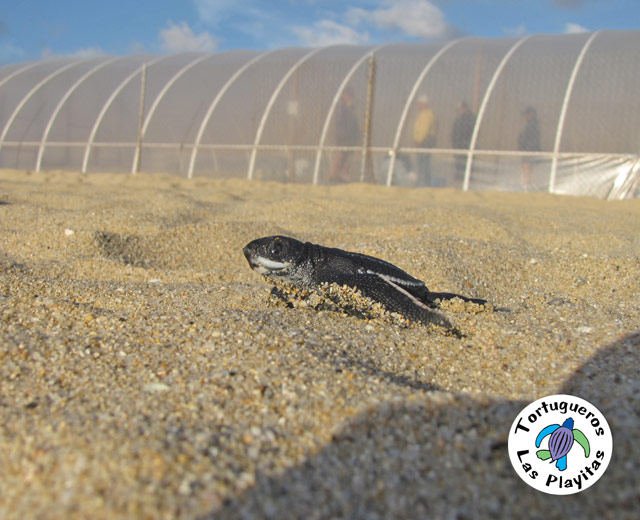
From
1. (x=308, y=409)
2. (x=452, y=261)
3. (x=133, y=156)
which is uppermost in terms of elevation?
(x=308, y=409)

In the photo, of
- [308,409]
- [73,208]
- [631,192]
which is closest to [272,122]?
[73,208]

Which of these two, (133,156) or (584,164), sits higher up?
(584,164)

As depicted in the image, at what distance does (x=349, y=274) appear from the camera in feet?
7.48

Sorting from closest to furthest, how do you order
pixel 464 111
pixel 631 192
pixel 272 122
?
pixel 631 192
pixel 464 111
pixel 272 122

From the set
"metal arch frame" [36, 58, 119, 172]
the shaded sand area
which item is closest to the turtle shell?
the shaded sand area

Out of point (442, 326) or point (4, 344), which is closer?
point (4, 344)

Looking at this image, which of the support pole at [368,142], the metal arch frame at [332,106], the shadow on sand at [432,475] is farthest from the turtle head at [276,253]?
the metal arch frame at [332,106]

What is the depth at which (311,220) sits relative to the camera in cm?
448

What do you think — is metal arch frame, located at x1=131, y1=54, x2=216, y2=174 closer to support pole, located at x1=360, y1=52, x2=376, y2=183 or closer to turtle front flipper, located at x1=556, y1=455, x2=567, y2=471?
support pole, located at x1=360, y1=52, x2=376, y2=183

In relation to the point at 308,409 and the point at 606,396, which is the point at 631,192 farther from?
the point at 308,409

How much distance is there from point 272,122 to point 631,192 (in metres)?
5.73

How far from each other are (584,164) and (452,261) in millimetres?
5056

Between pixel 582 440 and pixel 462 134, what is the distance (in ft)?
23.6

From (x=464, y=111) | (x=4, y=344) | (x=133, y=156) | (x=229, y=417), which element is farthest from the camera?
(x=133, y=156)
